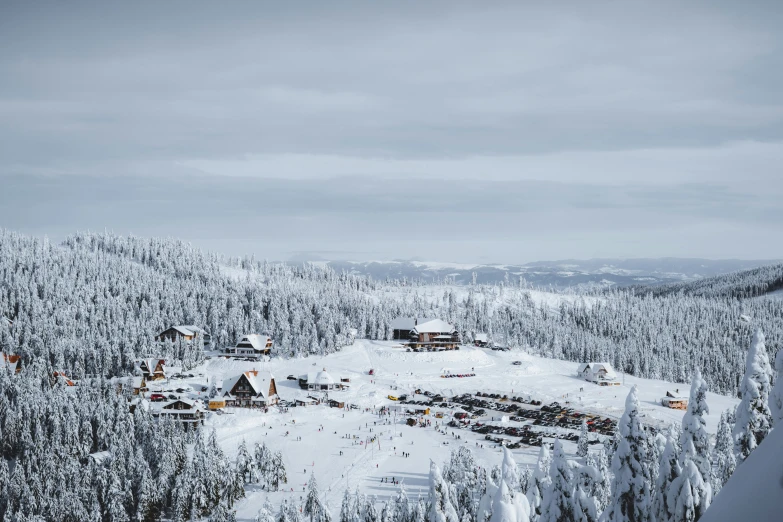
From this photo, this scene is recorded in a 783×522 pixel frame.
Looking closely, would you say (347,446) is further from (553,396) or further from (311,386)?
(553,396)

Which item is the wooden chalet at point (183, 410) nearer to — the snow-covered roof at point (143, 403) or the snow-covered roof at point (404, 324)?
the snow-covered roof at point (143, 403)

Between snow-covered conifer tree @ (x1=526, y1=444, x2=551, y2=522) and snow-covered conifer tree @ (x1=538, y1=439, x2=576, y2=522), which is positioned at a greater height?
snow-covered conifer tree @ (x1=538, y1=439, x2=576, y2=522)

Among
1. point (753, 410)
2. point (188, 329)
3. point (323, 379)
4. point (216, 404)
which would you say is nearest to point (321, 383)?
point (323, 379)

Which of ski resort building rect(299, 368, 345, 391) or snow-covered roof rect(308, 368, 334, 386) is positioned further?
ski resort building rect(299, 368, 345, 391)

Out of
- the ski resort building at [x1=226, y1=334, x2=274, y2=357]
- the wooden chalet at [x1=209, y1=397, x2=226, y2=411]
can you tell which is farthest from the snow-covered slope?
the ski resort building at [x1=226, y1=334, x2=274, y2=357]

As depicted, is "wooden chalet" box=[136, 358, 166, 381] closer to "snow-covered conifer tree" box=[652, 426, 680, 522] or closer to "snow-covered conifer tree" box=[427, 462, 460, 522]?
"snow-covered conifer tree" box=[427, 462, 460, 522]

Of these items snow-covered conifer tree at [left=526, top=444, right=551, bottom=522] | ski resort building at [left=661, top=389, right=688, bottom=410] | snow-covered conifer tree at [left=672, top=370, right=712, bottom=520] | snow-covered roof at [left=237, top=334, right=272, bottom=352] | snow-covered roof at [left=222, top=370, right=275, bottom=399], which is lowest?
ski resort building at [left=661, top=389, right=688, bottom=410]

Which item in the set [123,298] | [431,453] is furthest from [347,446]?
[123,298]
